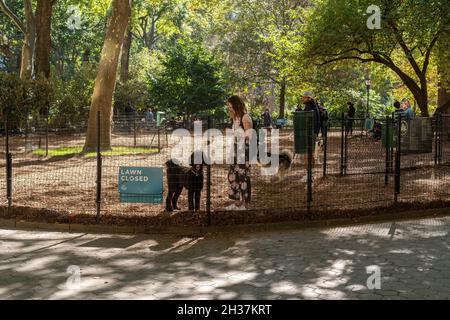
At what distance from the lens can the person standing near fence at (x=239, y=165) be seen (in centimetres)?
973

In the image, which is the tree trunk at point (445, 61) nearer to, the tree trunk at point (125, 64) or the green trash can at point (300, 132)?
the green trash can at point (300, 132)

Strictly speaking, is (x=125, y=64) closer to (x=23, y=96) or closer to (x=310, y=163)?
(x=23, y=96)

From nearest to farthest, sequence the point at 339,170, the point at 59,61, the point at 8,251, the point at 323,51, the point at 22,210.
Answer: the point at 8,251 < the point at 22,210 < the point at 339,170 < the point at 323,51 < the point at 59,61

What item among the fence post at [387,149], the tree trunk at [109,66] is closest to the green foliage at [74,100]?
the tree trunk at [109,66]

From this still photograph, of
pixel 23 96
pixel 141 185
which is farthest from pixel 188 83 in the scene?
pixel 141 185

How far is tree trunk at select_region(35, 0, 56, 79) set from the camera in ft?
105

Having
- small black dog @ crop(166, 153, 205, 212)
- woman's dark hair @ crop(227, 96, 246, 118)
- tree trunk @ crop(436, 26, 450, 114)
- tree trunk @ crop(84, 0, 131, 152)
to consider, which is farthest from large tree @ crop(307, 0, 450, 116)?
small black dog @ crop(166, 153, 205, 212)

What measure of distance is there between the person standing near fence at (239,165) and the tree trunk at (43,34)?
81.8 ft

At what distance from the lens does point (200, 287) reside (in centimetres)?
620

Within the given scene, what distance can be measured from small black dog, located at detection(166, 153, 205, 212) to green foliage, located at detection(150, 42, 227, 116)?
88.1 feet

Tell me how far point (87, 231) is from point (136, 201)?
95cm

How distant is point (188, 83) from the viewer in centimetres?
3759

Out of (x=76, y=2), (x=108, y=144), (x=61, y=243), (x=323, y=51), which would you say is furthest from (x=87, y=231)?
(x=76, y=2)

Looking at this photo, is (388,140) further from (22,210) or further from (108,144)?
(108,144)
